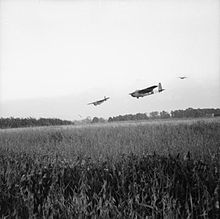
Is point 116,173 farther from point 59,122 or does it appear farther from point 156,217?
point 59,122

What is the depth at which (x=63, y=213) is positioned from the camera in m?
3.24

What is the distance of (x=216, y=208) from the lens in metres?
3.06

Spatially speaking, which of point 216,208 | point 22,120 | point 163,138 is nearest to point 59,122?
point 22,120

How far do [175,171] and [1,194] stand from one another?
2.43 m

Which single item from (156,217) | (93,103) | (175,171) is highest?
(93,103)

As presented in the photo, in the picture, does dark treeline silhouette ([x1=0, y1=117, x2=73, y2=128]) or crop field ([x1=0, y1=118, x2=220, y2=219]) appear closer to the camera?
crop field ([x1=0, y1=118, x2=220, y2=219])

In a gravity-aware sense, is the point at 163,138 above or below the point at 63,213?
above

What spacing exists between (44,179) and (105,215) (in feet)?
5.10

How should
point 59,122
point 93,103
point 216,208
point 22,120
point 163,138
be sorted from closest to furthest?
point 216,208, point 93,103, point 163,138, point 22,120, point 59,122

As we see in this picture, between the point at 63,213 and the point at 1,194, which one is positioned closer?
the point at 63,213

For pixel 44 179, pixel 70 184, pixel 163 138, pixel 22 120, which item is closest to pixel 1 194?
pixel 44 179

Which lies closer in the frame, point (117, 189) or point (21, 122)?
point (117, 189)

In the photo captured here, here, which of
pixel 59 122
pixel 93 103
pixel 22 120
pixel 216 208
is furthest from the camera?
pixel 59 122

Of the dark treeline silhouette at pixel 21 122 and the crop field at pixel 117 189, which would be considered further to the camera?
the dark treeline silhouette at pixel 21 122
